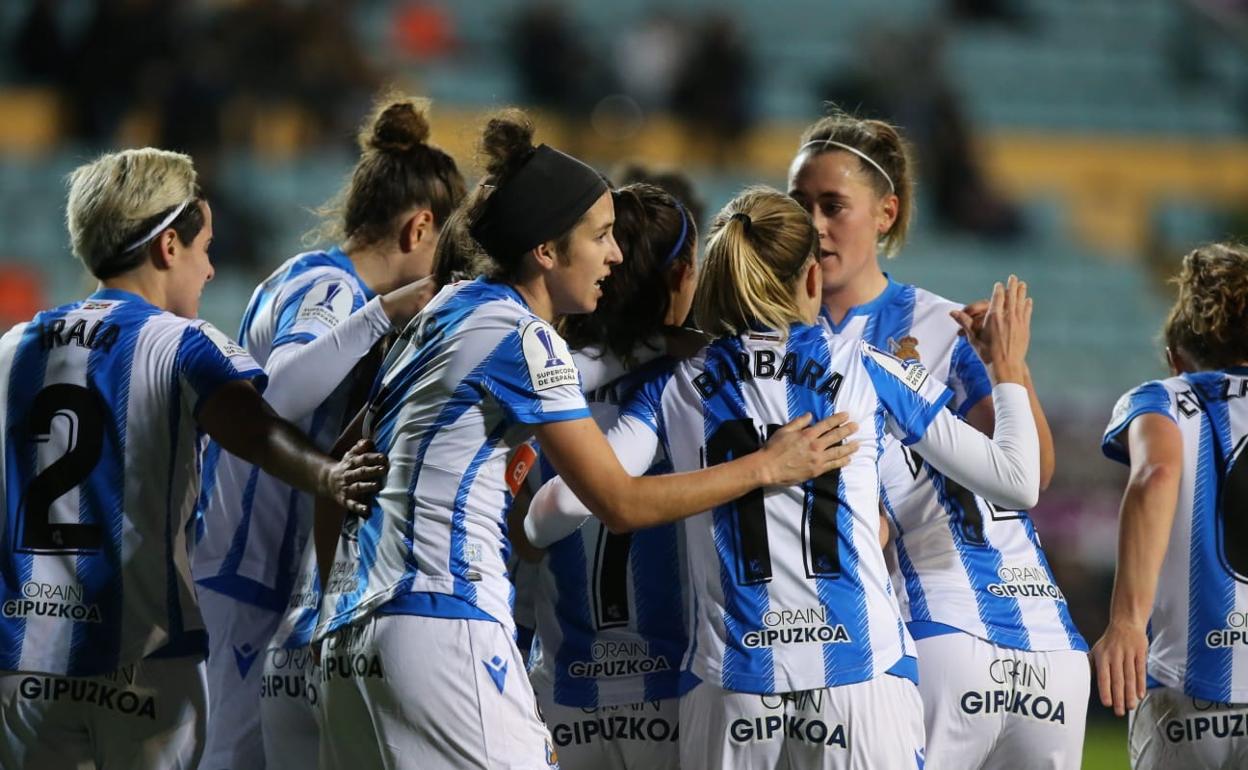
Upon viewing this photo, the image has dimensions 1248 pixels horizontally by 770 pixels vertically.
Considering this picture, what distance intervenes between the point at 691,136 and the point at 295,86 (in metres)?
3.84

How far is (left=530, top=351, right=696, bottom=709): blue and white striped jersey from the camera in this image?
4117mm

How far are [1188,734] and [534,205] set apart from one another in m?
2.37

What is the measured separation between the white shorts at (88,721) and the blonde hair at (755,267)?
1699 mm

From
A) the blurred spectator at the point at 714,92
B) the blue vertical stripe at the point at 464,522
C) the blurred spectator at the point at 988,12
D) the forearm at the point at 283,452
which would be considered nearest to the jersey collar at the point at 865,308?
the blue vertical stripe at the point at 464,522

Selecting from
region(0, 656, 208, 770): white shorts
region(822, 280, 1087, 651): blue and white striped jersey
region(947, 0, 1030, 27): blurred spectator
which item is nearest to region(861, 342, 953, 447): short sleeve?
region(822, 280, 1087, 651): blue and white striped jersey

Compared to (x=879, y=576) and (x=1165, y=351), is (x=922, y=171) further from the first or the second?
(x=879, y=576)

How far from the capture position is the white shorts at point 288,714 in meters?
4.29

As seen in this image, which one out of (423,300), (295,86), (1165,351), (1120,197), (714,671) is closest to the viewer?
(714,671)

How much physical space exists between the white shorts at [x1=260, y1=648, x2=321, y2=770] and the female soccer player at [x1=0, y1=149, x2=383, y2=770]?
0.37m

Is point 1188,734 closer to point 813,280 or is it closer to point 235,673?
point 813,280

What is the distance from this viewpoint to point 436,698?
10.6 feet

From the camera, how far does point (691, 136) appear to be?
14.6 metres

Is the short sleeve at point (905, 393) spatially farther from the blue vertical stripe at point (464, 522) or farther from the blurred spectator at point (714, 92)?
the blurred spectator at point (714, 92)

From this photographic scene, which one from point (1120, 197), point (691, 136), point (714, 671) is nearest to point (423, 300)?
point (714, 671)
